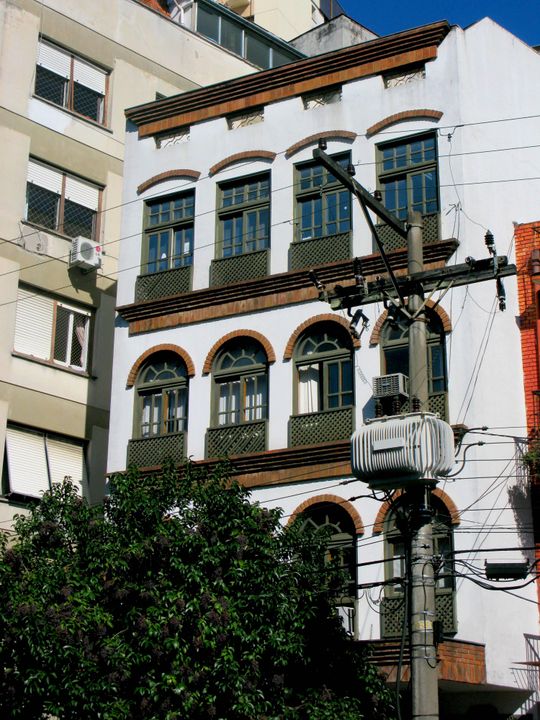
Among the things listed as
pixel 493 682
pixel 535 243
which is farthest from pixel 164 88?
pixel 493 682

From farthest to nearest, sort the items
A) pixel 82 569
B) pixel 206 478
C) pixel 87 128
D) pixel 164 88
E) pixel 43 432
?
pixel 164 88
pixel 87 128
pixel 43 432
pixel 206 478
pixel 82 569

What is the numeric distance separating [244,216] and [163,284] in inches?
91.1

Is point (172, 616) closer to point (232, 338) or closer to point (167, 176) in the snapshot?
point (232, 338)

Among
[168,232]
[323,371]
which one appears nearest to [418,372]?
[323,371]

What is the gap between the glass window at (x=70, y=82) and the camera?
3428 cm

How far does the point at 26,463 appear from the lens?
30969 mm

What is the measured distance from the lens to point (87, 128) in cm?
3478

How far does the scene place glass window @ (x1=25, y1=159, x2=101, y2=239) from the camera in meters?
33.1

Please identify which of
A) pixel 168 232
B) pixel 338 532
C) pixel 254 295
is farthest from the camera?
pixel 168 232

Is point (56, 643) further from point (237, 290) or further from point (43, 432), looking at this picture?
point (43, 432)

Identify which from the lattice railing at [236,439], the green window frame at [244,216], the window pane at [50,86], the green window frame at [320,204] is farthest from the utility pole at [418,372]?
the window pane at [50,86]

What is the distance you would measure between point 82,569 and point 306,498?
19.5ft

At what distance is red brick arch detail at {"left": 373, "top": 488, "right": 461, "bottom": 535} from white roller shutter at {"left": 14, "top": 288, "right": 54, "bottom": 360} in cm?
1086

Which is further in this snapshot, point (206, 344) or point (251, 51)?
point (251, 51)
